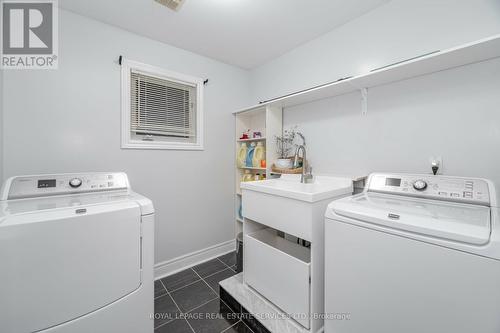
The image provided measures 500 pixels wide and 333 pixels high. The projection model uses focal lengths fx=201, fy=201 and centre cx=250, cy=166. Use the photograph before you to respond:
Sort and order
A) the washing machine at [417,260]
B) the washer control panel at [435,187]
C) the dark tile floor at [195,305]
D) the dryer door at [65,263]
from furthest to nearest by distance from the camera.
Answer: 1. the dark tile floor at [195,305]
2. the washer control panel at [435,187]
3. the dryer door at [65,263]
4. the washing machine at [417,260]

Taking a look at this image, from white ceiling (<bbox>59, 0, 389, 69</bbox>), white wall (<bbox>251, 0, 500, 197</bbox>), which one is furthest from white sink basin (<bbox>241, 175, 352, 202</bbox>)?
white ceiling (<bbox>59, 0, 389, 69</bbox>)

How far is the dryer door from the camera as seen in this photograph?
86cm

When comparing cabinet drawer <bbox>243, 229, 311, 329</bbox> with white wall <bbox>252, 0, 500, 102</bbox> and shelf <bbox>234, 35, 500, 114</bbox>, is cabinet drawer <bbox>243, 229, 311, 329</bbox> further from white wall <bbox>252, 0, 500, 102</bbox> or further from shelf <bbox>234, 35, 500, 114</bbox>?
white wall <bbox>252, 0, 500, 102</bbox>

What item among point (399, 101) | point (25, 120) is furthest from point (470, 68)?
point (25, 120)

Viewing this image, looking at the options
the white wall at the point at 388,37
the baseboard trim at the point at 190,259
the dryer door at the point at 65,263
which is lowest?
the baseboard trim at the point at 190,259

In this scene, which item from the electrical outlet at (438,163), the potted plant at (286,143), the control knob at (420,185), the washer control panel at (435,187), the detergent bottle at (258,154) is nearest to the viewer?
the washer control panel at (435,187)

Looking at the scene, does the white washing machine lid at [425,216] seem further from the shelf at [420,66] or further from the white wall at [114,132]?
the white wall at [114,132]

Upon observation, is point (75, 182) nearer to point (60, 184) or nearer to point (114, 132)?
point (60, 184)

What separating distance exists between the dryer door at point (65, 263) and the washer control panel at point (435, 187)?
160 centimetres

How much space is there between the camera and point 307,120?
7.08ft

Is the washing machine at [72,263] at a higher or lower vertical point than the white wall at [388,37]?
lower

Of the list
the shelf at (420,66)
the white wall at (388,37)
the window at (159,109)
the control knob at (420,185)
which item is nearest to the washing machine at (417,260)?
the control knob at (420,185)

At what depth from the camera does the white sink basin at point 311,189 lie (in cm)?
126

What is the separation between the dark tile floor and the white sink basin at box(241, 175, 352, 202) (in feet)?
3.28
